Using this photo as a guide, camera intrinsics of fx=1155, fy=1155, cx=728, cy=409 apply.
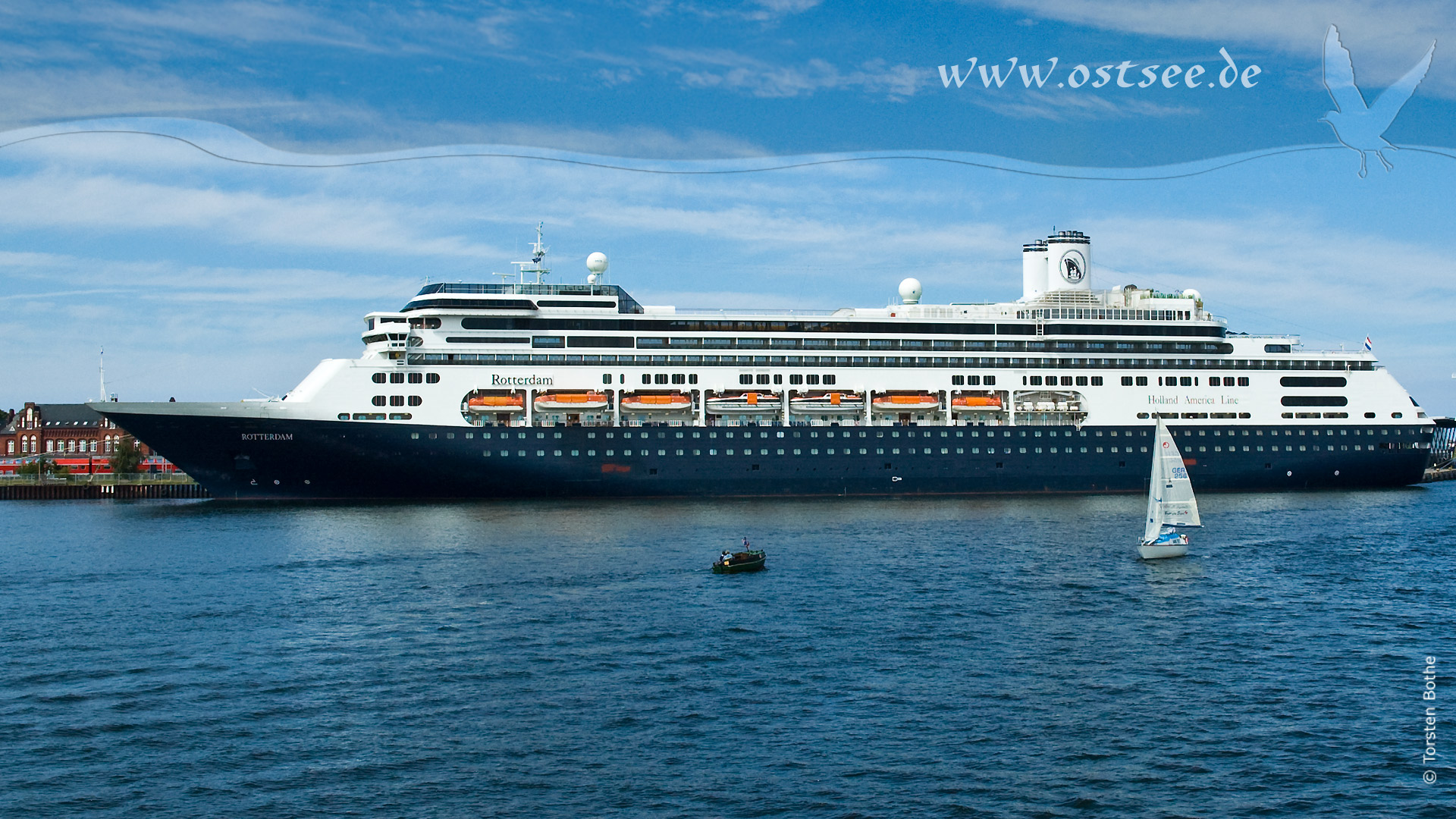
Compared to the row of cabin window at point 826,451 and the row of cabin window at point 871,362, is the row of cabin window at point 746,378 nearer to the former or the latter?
the row of cabin window at point 871,362

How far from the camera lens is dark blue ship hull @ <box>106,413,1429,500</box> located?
6378cm

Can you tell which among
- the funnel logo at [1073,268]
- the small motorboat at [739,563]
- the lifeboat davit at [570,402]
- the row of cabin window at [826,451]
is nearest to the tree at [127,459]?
the lifeboat davit at [570,402]

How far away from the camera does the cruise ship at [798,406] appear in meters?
64.6

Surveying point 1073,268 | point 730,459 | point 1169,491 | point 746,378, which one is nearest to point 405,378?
point 730,459

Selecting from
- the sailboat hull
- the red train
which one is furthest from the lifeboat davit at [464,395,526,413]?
the red train

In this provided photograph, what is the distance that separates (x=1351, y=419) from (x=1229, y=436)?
959cm

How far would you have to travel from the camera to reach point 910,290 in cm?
7750

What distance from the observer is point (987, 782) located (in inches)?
790

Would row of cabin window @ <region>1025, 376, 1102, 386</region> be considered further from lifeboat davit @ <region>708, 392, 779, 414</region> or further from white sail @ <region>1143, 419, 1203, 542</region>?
white sail @ <region>1143, 419, 1203, 542</region>

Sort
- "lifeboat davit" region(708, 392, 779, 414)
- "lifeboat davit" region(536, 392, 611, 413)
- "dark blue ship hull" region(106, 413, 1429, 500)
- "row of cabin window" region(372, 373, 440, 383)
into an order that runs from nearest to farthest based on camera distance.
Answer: "dark blue ship hull" region(106, 413, 1429, 500)
"row of cabin window" region(372, 373, 440, 383)
"lifeboat davit" region(536, 392, 611, 413)
"lifeboat davit" region(708, 392, 779, 414)

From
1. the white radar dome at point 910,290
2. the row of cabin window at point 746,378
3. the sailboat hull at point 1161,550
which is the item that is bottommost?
the sailboat hull at point 1161,550

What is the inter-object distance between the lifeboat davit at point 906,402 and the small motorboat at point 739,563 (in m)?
32.1

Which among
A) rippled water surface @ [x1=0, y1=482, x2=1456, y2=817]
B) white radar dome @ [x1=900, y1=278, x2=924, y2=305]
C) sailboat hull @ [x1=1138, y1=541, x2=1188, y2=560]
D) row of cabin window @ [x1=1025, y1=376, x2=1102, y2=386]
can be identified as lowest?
rippled water surface @ [x1=0, y1=482, x2=1456, y2=817]

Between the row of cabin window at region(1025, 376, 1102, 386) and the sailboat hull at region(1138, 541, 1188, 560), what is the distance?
31395mm
